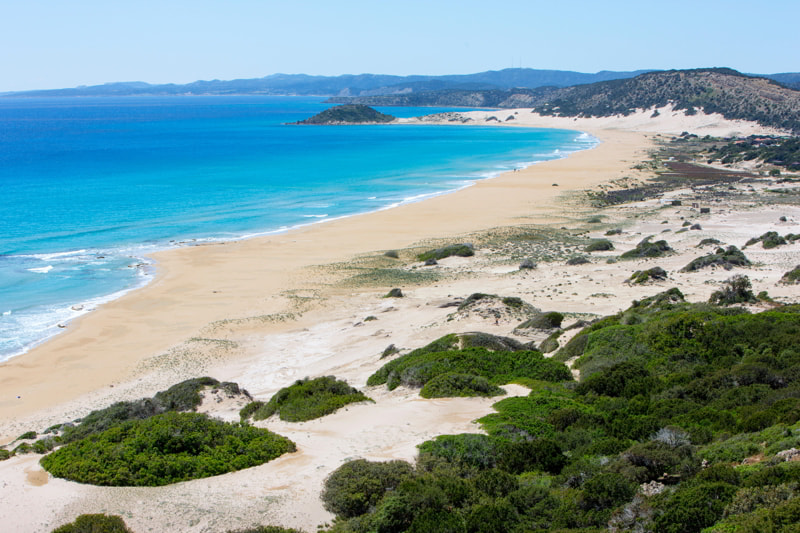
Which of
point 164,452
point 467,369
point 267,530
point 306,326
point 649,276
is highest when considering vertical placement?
point 267,530

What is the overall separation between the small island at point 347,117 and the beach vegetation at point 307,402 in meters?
153

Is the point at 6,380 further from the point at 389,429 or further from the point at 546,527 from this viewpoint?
the point at 546,527

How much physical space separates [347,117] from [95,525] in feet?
541

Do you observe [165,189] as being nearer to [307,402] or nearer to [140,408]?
[140,408]

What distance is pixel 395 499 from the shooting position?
8336 millimetres

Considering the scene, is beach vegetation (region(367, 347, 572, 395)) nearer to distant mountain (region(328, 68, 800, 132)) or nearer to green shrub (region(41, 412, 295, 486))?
green shrub (region(41, 412, 295, 486))

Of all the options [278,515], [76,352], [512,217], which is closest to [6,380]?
[76,352]

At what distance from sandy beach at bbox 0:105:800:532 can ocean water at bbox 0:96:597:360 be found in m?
3.24

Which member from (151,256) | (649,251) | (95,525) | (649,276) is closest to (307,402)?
(95,525)

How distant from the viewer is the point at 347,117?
6590 inches

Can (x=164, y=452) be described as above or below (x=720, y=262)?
above

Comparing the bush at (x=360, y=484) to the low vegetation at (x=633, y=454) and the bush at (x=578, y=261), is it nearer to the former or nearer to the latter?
the low vegetation at (x=633, y=454)

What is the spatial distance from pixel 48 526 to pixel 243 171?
66.6 m

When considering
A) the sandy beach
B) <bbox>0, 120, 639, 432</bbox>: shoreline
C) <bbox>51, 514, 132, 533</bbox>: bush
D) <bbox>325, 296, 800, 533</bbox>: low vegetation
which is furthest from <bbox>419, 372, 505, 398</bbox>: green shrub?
<bbox>0, 120, 639, 432</bbox>: shoreline
